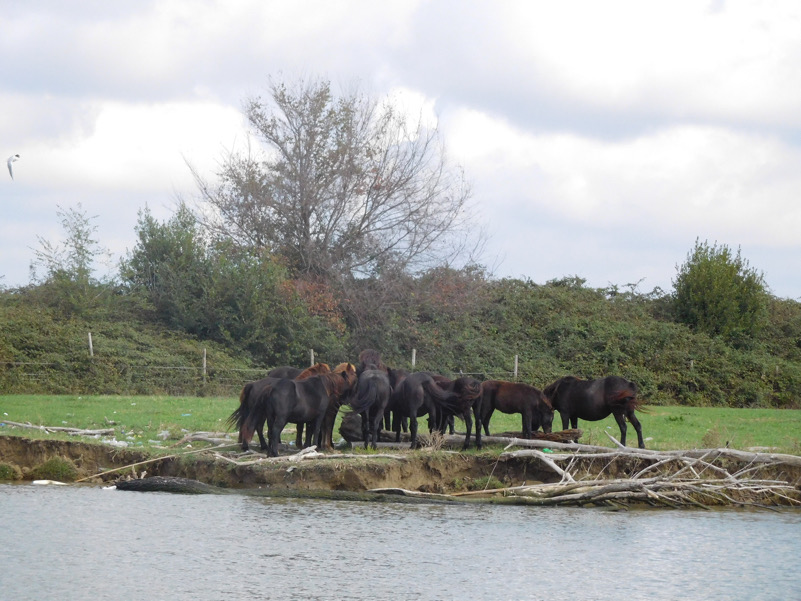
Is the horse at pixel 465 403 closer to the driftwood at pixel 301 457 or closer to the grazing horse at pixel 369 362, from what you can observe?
the grazing horse at pixel 369 362

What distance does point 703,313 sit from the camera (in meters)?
42.4

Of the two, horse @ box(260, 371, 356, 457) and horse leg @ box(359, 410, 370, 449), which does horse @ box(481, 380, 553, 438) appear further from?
horse @ box(260, 371, 356, 457)

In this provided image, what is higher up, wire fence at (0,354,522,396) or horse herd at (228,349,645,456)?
wire fence at (0,354,522,396)

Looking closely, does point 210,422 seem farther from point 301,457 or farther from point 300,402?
point 301,457

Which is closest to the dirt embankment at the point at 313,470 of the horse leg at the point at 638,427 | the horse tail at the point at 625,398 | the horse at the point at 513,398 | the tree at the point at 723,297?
the horse at the point at 513,398

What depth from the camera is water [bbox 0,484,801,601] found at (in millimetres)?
9469

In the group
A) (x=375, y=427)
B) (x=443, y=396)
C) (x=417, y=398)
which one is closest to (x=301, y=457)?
(x=375, y=427)

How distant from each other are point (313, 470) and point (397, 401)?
2.84 meters

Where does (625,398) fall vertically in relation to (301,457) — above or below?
above

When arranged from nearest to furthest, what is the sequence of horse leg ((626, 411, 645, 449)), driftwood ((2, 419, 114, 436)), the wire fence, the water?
the water, horse leg ((626, 411, 645, 449)), driftwood ((2, 419, 114, 436)), the wire fence

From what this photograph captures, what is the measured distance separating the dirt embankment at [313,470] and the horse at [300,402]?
0.84 m

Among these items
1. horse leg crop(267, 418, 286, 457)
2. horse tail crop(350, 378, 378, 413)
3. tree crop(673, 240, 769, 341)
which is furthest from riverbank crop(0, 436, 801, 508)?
tree crop(673, 240, 769, 341)

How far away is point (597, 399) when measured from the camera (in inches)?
669

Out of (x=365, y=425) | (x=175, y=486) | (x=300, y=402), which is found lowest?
(x=175, y=486)
